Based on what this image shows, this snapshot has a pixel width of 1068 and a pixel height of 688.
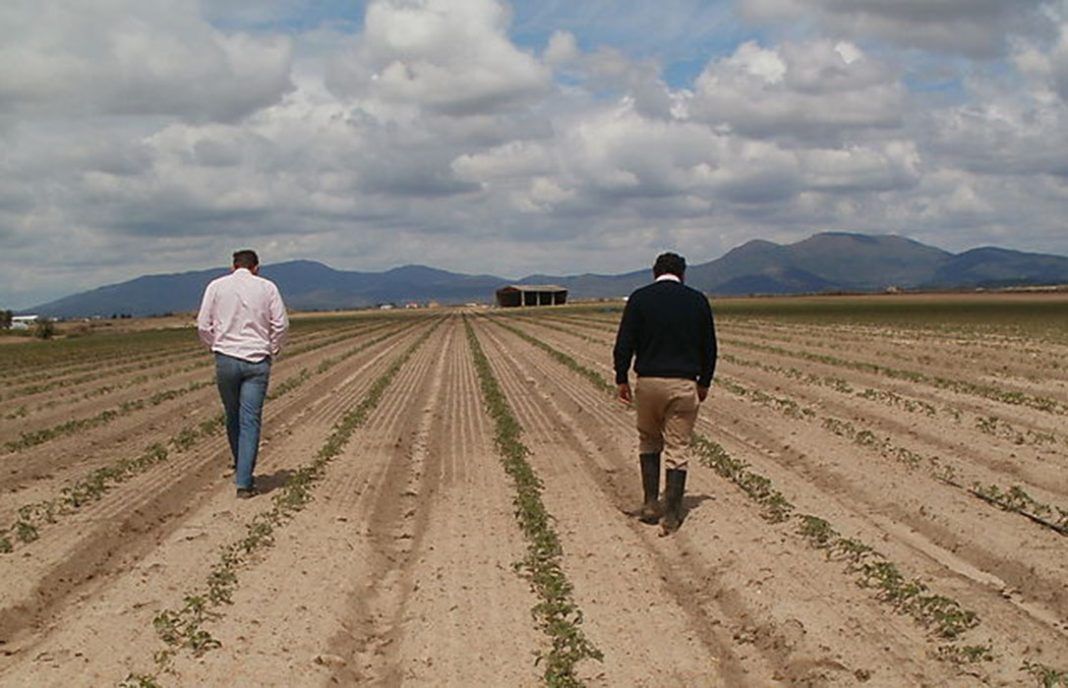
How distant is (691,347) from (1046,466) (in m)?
4.58

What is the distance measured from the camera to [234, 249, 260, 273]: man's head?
9.33m

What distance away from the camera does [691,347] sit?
805 centimetres

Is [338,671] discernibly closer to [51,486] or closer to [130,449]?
[51,486]

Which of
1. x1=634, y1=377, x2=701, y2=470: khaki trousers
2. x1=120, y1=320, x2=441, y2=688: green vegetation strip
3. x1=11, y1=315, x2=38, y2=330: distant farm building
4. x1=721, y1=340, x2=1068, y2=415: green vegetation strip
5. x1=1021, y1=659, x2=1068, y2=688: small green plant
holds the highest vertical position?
x1=634, y1=377, x2=701, y2=470: khaki trousers

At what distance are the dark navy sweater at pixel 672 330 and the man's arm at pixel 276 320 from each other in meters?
3.23

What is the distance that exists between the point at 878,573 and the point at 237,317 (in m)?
5.82

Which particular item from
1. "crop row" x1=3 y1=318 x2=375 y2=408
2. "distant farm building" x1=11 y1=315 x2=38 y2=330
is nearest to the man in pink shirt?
"crop row" x1=3 y1=318 x2=375 y2=408

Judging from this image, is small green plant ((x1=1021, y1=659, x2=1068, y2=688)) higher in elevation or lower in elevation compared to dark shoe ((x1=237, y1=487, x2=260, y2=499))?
lower

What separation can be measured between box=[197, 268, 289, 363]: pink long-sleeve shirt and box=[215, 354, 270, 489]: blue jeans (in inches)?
3.6

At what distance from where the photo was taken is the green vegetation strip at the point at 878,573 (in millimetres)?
5543

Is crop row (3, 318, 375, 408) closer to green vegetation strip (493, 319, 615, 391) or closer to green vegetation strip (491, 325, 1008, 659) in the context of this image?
green vegetation strip (493, 319, 615, 391)

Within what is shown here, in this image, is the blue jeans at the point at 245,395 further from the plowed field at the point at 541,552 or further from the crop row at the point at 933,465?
the crop row at the point at 933,465

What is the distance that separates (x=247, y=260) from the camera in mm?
9320

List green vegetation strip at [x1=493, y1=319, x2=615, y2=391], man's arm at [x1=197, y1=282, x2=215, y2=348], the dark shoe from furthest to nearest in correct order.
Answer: green vegetation strip at [x1=493, y1=319, x2=615, y2=391]
the dark shoe
man's arm at [x1=197, y1=282, x2=215, y2=348]
